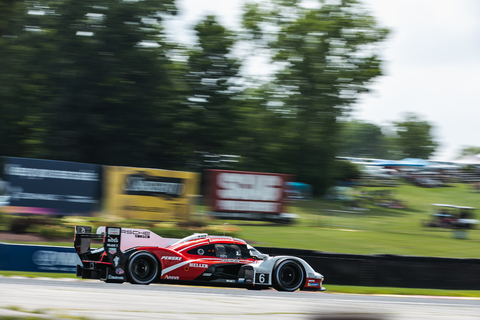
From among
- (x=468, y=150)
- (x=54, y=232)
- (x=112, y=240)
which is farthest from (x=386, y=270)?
(x=468, y=150)

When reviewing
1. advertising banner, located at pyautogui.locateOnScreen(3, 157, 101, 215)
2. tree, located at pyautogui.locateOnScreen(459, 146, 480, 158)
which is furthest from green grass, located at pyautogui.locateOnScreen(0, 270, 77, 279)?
tree, located at pyautogui.locateOnScreen(459, 146, 480, 158)

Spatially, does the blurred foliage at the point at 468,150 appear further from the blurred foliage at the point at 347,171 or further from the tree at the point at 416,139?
the blurred foliage at the point at 347,171

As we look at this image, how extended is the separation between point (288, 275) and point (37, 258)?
18.5 feet

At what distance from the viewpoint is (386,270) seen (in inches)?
492

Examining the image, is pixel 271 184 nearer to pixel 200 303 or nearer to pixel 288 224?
pixel 288 224

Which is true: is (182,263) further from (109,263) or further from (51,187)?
(51,187)

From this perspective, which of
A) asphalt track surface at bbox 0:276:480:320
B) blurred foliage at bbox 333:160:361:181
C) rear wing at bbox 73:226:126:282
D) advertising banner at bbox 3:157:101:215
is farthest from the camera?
blurred foliage at bbox 333:160:361:181

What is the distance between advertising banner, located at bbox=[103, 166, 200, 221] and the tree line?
10.1 m

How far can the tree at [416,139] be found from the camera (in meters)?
97.2

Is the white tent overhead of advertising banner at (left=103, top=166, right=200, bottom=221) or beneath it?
overhead

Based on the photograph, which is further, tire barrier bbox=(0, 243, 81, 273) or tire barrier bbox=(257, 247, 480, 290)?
tire barrier bbox=(257, 247, 480, 290)

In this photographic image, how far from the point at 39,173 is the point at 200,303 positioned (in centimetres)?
1232

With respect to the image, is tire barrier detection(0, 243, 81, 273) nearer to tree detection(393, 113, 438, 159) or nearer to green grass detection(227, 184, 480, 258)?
green grass detection(227, 184, 480, 258)

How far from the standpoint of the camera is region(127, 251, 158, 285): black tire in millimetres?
9398
